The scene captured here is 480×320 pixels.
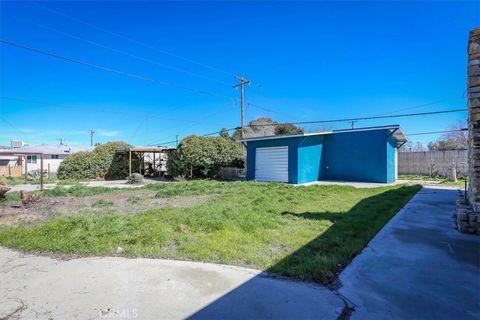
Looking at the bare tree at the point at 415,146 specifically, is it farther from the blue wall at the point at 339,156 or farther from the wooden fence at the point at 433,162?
the blue wall at the point at 339,156

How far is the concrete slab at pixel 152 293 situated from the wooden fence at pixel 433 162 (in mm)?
20633

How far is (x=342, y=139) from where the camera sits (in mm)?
17812

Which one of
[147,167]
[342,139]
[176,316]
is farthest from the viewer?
[147,167]

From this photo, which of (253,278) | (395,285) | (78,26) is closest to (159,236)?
(253,278)

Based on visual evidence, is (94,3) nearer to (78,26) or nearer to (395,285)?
(78,26)

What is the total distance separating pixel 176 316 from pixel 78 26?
44.3 feet

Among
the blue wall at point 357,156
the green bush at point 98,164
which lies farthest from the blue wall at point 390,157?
the green bush at point 98,164

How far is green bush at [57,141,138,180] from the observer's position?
23.0m

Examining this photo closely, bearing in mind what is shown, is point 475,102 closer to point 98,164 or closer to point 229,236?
point 229,236

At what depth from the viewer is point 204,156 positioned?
20.3 metres

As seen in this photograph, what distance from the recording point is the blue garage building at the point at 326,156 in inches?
647

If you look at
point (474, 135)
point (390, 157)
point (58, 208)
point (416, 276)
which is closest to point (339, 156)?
point (390, 157)

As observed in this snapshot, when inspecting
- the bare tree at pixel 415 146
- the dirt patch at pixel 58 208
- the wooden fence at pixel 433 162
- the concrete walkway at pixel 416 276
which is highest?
the bare tree at pixel 415 146

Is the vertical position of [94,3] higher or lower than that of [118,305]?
higher
